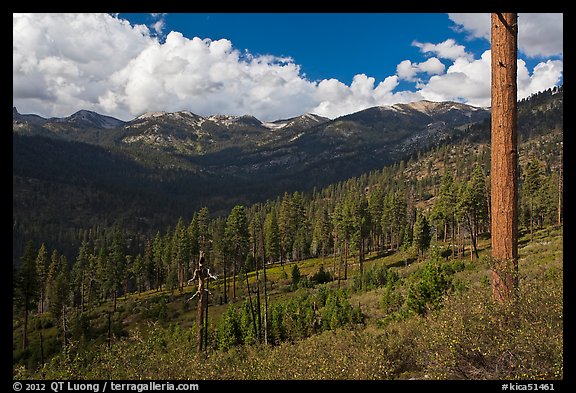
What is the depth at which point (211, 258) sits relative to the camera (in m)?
77.1

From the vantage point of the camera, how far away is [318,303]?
37.5 metres

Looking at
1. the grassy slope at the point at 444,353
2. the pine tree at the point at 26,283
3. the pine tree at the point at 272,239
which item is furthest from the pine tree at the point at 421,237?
the pine tree at the point at 26,283

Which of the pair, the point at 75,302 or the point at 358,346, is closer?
the point at 358,346

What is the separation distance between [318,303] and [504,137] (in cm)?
3241

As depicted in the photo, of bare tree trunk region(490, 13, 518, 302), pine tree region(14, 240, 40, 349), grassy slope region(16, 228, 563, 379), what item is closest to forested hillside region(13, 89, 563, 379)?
grassy slope region(16, 228, 563, 379)

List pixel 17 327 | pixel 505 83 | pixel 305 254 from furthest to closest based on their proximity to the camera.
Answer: pixel 305 254, pixel 17 327, pixel 505 83

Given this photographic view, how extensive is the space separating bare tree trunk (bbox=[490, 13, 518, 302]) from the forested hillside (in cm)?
70

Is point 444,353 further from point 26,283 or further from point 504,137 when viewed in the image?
point 26,283

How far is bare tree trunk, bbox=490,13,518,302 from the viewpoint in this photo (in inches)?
291

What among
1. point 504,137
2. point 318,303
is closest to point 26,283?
point 318,303

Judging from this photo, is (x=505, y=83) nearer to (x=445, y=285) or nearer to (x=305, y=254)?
(x=445, y=285)
